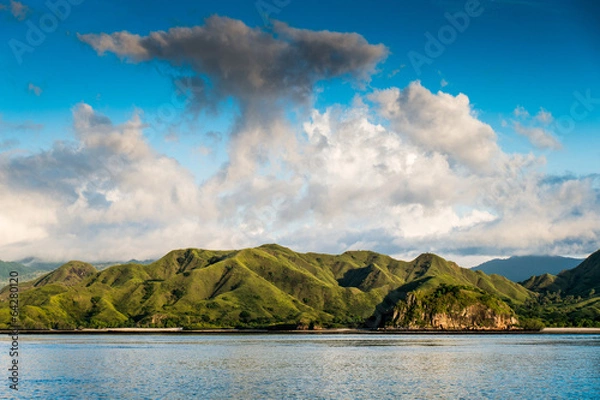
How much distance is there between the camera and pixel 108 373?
12938 centimetres

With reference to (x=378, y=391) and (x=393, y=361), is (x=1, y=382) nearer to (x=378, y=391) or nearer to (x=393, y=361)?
(x=378, y=391)

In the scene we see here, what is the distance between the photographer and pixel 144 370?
443 feet

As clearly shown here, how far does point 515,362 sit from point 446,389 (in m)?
65.2

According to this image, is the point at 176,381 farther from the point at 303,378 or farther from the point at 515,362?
the point at 515,362

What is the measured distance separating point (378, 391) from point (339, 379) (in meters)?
19.6

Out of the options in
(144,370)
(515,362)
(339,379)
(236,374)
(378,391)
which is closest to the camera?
(378,391)

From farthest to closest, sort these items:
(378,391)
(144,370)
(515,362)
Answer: (515,362)
(144,370)
(378,391)

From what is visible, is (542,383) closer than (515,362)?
Yes

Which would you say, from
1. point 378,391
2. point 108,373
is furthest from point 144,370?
point 378,391

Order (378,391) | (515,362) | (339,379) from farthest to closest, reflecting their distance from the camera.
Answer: (515,362)
(339,379)
(378,391)

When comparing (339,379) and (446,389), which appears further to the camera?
(339,379)

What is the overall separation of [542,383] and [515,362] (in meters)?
50.7

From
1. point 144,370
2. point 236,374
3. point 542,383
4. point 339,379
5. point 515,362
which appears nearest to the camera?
point 542,383

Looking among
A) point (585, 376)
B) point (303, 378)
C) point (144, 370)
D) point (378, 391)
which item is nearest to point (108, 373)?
point (144, 370)
